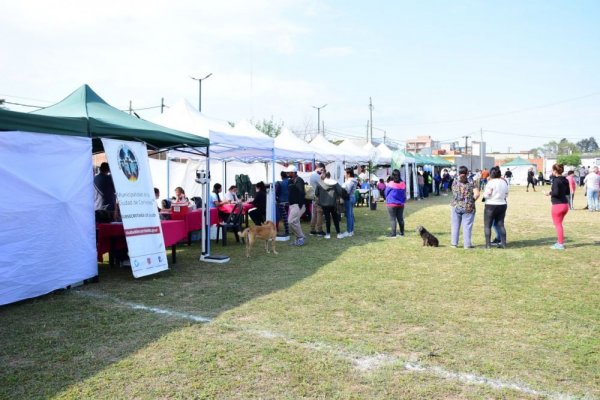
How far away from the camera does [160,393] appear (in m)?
3.28

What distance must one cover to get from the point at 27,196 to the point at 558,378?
5.77 metres

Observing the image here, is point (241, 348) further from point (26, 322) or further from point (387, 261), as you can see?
point (387, 261)

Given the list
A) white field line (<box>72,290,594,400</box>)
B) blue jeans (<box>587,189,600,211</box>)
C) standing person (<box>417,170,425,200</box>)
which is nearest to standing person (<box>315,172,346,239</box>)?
white field line (<box>72,290,594,400</box>)

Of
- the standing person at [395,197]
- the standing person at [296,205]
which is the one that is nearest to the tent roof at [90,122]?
the standing person at [296,205]

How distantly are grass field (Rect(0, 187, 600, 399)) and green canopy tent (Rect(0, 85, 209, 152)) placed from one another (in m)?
1.82

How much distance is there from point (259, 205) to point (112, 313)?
240 inches

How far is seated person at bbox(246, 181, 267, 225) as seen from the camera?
10.9 meters

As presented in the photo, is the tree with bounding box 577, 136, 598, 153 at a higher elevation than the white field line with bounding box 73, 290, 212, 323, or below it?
higher

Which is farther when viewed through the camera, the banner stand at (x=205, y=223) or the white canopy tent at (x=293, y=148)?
the white canopy tent at (x=293, y=148)

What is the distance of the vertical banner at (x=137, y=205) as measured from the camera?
21.7ft

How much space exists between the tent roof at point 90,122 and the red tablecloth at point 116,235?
1.40 m

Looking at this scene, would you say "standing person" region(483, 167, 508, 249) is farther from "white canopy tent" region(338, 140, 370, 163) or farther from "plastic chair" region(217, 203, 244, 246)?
"white canopy tent" region(338, 140, 370, 163)

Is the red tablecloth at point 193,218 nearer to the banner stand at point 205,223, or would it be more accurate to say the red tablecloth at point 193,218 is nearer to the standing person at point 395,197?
the banner stand at point 205,223

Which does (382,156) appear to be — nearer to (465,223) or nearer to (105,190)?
(465,223)
